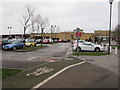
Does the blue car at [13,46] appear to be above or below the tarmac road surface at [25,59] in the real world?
above

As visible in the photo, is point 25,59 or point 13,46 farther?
point 13,46

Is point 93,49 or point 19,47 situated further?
point 19,47

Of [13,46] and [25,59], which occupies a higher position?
[13,46]

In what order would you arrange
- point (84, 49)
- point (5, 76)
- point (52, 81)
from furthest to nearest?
1. point (84, 49)
2. point (5, 76)
3. point (52, 81)

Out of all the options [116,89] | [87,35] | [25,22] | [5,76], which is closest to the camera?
[116,89]

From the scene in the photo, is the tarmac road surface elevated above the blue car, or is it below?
below

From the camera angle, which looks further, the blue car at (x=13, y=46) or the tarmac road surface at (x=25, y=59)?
the blue car at (x=13, y=46)

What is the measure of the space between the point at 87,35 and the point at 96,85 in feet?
233

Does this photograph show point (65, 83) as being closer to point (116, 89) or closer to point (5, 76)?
point (116, 89)

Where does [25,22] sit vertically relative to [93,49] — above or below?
above

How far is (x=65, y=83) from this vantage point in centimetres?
481

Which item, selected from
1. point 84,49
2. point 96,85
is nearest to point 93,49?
point 84,49

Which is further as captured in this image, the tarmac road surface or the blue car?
the blue car

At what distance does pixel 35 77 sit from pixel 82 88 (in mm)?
2299
